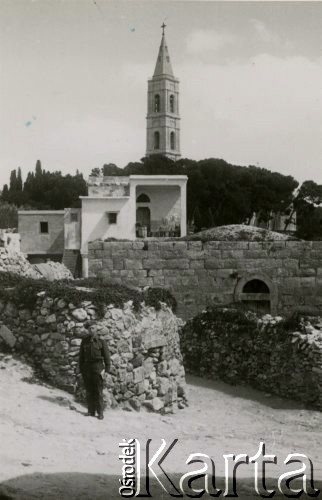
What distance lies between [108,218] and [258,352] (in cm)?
2684

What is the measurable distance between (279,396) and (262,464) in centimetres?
505

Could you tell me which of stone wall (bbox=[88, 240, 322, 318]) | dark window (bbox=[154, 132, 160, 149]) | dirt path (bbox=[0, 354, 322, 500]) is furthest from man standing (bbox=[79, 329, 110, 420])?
dark window (bbox=[154, 132, 160, 149])

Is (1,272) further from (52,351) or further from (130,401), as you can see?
(130,401)

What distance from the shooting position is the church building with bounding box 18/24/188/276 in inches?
1603

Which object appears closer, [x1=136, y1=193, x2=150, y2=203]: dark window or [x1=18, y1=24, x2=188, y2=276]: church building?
[x1=18, y1=24, x2=188, y2=276]: church building

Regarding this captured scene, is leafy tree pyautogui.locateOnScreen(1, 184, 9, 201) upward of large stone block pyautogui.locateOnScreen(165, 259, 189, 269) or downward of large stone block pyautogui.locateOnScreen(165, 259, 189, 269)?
upward

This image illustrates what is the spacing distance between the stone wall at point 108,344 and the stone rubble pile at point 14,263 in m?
2.85

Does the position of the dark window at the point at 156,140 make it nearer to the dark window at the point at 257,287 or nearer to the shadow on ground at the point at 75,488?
the dark window at the point at 257,287

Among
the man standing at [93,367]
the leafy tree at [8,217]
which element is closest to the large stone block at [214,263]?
the man standing at [93,367]

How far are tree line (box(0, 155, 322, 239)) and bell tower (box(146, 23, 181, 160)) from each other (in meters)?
38.4

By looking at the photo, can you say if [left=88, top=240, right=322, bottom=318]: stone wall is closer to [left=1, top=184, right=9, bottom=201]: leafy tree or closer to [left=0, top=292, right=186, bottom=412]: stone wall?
[left=0, top=292, right=186, bottom=412]: stone wall

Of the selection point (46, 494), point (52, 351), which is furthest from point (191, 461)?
point (52, 351)

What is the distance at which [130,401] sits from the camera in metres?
11.5

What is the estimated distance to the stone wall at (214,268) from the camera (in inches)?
725
